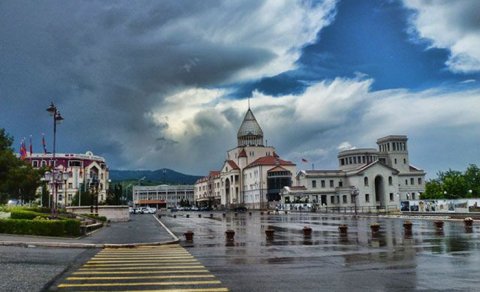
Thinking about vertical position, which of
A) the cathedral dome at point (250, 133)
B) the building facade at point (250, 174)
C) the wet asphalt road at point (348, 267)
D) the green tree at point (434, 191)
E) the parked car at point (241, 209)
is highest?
the cathedral dome at point (250, 133)

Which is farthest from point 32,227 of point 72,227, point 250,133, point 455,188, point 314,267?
point 250,133

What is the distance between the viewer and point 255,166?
144m

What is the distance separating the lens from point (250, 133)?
161750 mm

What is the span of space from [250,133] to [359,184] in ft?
166

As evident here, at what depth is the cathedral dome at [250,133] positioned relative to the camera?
16162 centimetres

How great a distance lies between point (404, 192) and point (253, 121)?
56.3 meters

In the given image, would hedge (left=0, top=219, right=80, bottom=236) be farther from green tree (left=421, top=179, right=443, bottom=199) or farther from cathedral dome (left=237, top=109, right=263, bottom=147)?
cathedral dome (left=237, top=109, right=263, bottom=147)

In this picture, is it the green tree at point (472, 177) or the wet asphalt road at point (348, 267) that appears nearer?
the wet asphalt road at point (348, 267)

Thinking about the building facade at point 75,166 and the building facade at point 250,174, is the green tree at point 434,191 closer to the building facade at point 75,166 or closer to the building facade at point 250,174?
the building facade at point 250,174

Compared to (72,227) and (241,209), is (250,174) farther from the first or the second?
(72,227)

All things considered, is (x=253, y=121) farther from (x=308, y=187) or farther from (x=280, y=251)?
(x=280, y=251)

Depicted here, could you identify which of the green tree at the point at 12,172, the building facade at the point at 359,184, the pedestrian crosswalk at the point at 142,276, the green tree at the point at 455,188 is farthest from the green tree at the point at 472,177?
the pedestrian crosswalk at the point at 142,276

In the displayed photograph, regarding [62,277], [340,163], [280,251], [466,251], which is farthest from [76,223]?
[340,163]

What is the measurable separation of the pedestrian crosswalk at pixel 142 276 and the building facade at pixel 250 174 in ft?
386
